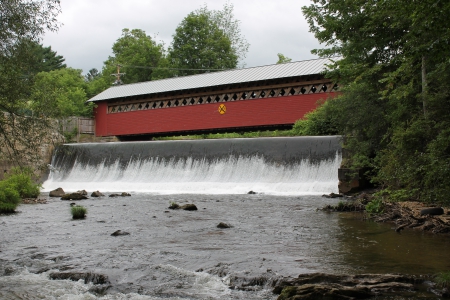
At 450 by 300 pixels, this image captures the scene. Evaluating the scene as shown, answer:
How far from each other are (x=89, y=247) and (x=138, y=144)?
16.5 m

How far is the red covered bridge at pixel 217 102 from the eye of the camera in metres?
24.5

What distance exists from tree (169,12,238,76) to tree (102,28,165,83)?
2.95 meters

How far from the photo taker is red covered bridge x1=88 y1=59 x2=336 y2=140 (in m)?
24.5

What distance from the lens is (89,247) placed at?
8.16 m

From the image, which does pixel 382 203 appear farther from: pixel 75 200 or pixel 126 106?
pixel 126 106

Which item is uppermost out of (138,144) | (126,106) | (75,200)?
(126,106)

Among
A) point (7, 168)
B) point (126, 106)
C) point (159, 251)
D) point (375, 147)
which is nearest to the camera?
point (159, 251)

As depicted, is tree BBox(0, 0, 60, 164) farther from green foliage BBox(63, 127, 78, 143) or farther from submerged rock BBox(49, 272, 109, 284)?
green foliage BBox(63, 127, 78, 143)

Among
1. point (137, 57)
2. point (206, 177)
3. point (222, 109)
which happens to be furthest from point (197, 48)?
point (206, 177)

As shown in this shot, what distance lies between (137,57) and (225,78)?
913 inches

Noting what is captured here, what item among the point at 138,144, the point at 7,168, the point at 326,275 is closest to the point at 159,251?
the point at 326,275

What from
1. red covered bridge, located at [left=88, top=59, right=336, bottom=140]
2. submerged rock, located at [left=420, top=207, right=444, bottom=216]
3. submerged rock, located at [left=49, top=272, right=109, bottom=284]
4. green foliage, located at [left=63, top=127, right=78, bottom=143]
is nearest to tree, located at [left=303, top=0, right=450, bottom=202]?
submerged rock, located at [left=420, top=207, right=444, bottom=216]

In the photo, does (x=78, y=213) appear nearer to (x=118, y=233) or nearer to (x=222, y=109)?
(x=118, y=233)

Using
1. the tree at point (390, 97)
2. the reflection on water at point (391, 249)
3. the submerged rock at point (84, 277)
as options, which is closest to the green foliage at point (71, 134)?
A: the tree at point (390, 97)
